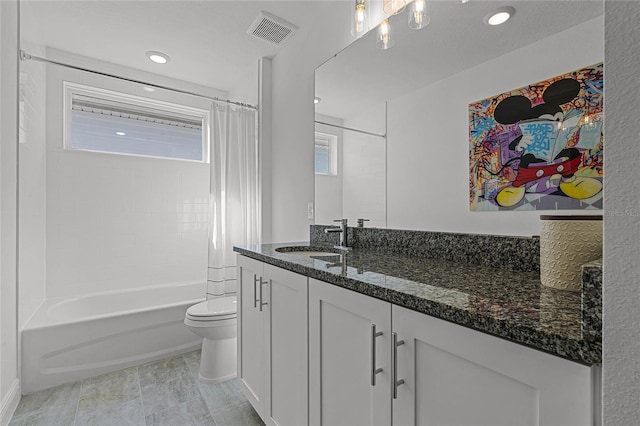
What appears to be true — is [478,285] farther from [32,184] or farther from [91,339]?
[32,184]

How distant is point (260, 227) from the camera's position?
267cm

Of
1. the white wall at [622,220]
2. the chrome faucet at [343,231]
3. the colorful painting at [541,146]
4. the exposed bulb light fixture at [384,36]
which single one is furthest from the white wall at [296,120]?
the white wall at [622,220]

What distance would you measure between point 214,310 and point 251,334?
70 cm

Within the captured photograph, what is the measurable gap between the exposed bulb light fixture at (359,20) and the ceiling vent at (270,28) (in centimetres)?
63

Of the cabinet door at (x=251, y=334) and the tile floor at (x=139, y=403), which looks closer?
the cabinet door at (x=251, y=334)

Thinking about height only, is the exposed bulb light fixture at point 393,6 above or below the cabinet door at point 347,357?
above

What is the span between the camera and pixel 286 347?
1295mm

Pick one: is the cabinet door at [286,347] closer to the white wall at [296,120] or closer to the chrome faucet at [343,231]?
the chrome faucet at [343,231]

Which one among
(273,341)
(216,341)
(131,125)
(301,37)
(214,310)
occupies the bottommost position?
(216,341)

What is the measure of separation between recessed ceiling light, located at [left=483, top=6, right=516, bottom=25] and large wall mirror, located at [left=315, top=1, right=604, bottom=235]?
1cm

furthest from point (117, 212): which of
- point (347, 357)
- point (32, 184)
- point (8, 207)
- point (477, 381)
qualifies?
point (477, 381)

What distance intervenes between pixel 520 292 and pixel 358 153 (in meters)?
1.23

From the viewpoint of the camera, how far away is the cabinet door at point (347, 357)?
85cm

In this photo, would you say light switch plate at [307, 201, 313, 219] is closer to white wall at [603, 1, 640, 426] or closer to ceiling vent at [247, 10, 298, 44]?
ceiling vent at [247, 10, 298, 44]
